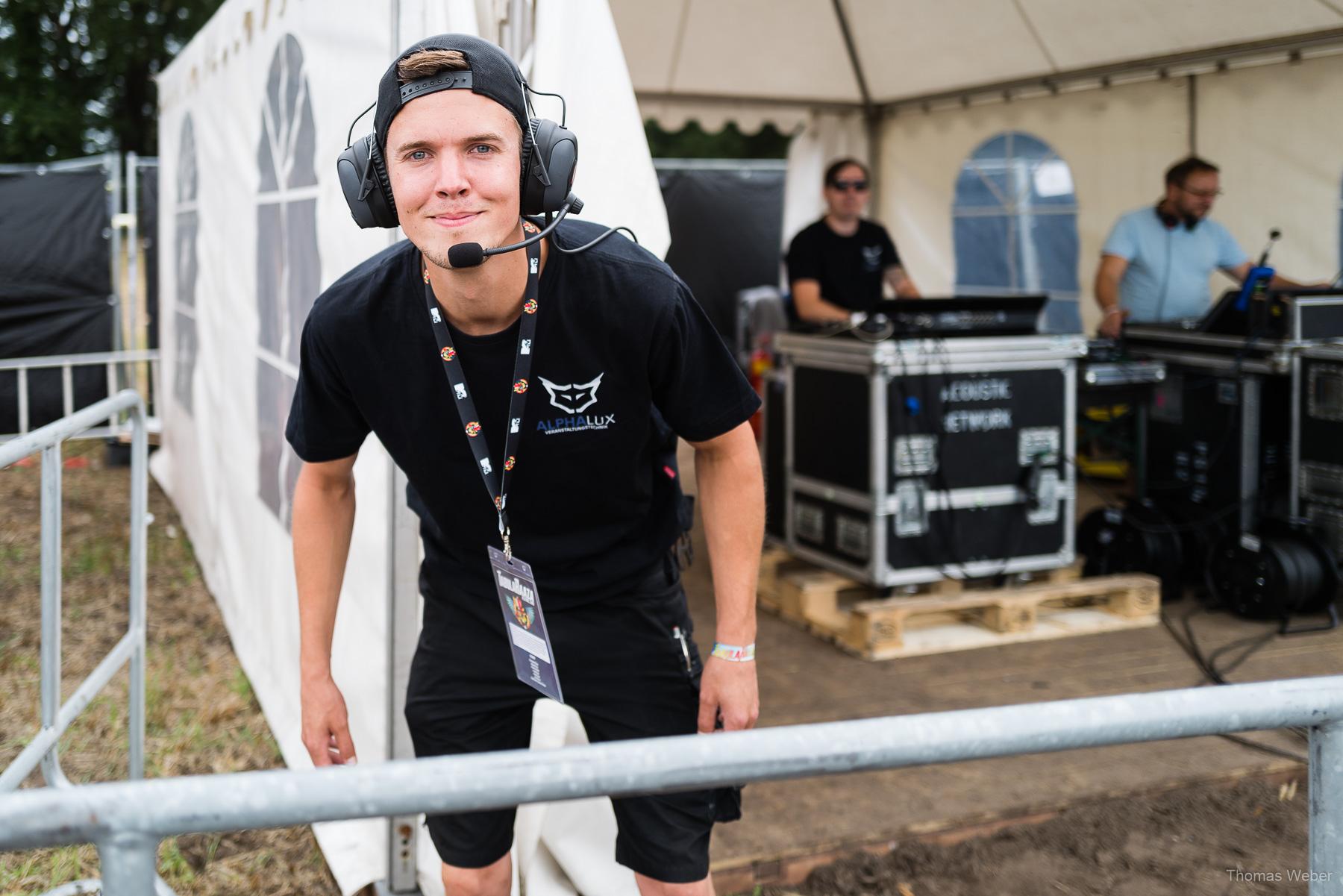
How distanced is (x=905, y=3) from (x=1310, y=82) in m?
2.56

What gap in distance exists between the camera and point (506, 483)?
2.17 m

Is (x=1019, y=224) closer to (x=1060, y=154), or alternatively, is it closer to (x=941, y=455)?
(x=1060, y=154)

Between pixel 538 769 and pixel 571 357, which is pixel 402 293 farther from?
pixel 538 769

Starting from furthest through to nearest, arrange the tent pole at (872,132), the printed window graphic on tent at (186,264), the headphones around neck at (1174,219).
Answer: the tent pole at (872,132), the printed window graphic on tent at (186,264), the headphones around neck at (1174,219)

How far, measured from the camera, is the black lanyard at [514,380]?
6.84 ft

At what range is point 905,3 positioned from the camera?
837 centimetres

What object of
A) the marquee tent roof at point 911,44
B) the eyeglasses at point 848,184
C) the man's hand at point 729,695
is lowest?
the man's hand at point 729,695

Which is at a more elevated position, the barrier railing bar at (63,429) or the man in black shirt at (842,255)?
the man in black shirt at (842,255)

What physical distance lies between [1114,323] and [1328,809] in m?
6.10

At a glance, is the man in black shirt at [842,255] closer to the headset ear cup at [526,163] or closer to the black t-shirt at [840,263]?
the black t-shirt at [840,263]

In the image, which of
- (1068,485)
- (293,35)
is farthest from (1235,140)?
(293,35)

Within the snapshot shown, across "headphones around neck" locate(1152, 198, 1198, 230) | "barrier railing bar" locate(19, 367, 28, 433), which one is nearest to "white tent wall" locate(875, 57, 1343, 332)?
"headphones around neck" locate(1152, 198, 1198, 230)

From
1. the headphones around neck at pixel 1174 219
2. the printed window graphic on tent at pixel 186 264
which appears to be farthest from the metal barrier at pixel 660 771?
the printed window graphic on tent at pixel 186 264

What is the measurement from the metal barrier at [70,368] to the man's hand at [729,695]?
8664 mm
